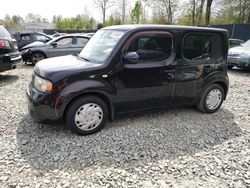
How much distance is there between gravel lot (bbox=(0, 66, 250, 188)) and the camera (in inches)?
110

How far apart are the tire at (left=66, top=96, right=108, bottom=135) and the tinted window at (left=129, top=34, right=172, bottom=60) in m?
1.05

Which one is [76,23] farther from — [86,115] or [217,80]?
[86,115]

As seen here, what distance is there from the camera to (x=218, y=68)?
15.5ft

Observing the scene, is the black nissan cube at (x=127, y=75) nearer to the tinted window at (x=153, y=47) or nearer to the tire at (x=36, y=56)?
the tinted window at (x=153, y=47)

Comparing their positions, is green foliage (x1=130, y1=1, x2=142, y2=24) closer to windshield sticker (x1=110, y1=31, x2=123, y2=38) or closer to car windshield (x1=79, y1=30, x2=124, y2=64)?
car windshield (x1=79, y1=30, x2=124, y2=64)

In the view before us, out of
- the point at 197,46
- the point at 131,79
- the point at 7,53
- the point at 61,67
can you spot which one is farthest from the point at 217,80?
the point at 7,53

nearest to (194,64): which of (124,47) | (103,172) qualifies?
(124,47)

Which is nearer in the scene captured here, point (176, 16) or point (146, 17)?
point (176, 16)

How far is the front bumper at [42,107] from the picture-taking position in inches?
137

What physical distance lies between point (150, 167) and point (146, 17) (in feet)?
130

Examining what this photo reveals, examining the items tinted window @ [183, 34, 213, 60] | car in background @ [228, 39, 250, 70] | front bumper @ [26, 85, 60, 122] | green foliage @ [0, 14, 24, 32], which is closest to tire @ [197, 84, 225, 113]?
tinted window @ [183, 34, 213, 60]

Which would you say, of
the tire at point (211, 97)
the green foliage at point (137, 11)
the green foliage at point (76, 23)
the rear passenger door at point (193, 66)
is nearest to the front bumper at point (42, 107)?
the rear passenger door at point (193, 66)

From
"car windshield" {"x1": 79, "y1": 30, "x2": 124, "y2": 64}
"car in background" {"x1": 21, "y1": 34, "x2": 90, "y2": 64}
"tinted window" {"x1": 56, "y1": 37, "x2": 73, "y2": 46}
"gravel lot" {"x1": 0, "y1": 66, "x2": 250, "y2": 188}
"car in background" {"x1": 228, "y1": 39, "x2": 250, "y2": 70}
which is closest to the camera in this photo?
"gravel lot" {"x1": 0, "y1": 66, "x2": 250, "y2": 188}

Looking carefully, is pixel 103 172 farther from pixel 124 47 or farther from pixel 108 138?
pixel 124 47
